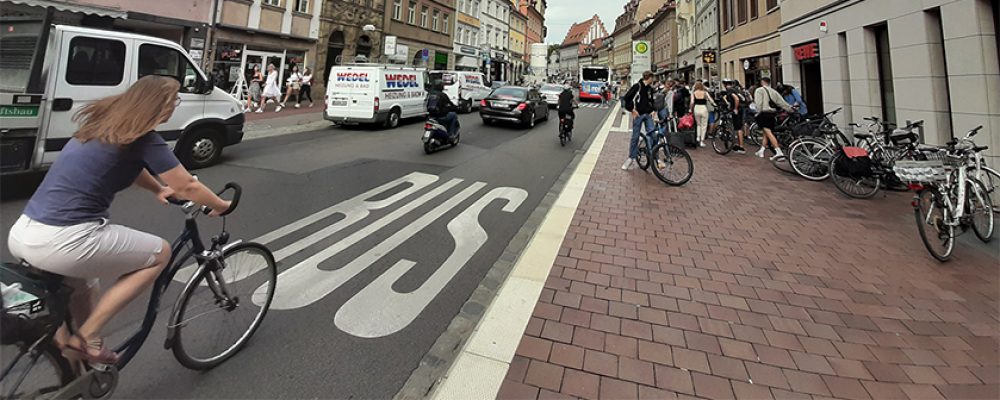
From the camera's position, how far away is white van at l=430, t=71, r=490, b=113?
19828 mm

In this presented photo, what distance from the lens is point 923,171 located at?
4492 millimetres

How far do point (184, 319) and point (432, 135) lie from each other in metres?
7.78

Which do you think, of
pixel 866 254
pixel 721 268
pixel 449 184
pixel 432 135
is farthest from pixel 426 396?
pixel 432 135

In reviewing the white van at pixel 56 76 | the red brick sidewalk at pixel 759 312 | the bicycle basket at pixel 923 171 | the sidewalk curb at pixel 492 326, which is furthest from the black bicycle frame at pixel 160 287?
the bicycle basket at pixel 923 171

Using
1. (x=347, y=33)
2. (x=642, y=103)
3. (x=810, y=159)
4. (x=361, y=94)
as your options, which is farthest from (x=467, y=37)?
(x=810, y=159)

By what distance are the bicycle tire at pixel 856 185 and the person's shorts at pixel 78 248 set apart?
8.55 meters

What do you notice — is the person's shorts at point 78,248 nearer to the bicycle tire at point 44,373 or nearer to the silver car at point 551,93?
the bicycle tire at point 44,373

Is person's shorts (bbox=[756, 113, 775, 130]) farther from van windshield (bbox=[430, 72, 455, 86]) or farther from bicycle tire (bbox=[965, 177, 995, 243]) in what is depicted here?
van windshield (bbox=[430, 72, 455, 86])

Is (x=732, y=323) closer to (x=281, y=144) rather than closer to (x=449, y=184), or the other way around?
(x=449, y=184)

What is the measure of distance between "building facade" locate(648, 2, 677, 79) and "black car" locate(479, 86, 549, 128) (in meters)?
35.1

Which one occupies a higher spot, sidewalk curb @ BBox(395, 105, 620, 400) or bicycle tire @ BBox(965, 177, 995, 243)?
bicycle tire @ BBox(965, 177, 995, 243)

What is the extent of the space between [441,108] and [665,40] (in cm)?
5086

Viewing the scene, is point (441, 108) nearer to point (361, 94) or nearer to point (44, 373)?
point (361, 94)

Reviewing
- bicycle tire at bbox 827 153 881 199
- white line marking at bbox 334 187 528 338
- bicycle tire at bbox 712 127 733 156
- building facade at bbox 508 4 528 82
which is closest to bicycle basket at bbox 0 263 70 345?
white line marking at bbox 334 187 528 338
